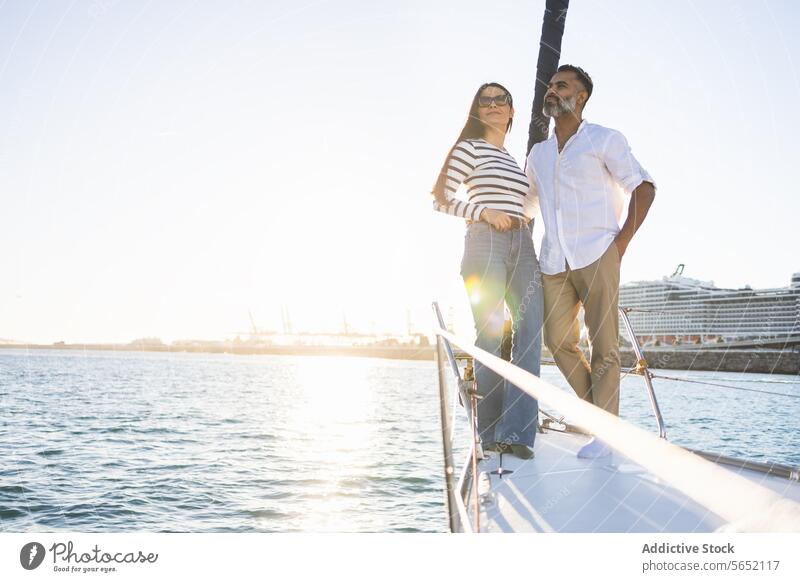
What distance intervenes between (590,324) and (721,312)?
32900 millimetres

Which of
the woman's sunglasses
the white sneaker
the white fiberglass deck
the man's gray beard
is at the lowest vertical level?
the white fiberglass deck

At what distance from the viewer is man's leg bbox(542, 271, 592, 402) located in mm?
1903

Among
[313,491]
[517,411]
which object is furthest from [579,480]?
[313,491]

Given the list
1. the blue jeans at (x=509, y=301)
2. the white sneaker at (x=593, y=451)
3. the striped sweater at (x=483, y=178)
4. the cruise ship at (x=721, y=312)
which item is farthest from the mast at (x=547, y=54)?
the cruise ship at (x=721, y=312)

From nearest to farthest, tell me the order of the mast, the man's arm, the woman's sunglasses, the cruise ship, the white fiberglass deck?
1. the white fiberglass deck
2. the man's arm
3. the woman's sunglasses
4. the mast
5. the cruise ship

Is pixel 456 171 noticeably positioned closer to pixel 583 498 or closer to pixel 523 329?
pixel 523 329

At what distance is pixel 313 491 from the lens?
4699mm

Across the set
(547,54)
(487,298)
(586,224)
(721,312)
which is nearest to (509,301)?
(487,298)

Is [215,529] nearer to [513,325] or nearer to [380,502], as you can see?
[380,502]

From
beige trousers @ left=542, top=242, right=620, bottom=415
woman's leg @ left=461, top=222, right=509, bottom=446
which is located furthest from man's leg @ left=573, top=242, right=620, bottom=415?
woman's leg @ left=461, top=222, right=509, bottom=446

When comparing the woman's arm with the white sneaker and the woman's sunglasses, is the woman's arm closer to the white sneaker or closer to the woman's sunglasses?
the woman's sunglasses

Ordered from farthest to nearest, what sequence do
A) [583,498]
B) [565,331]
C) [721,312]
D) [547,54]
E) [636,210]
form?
[721,312], [547,54], [565,331], [636,210], [583,498]

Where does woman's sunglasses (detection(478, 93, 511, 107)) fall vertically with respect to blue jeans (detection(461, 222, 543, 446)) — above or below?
above

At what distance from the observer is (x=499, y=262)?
1870mm
